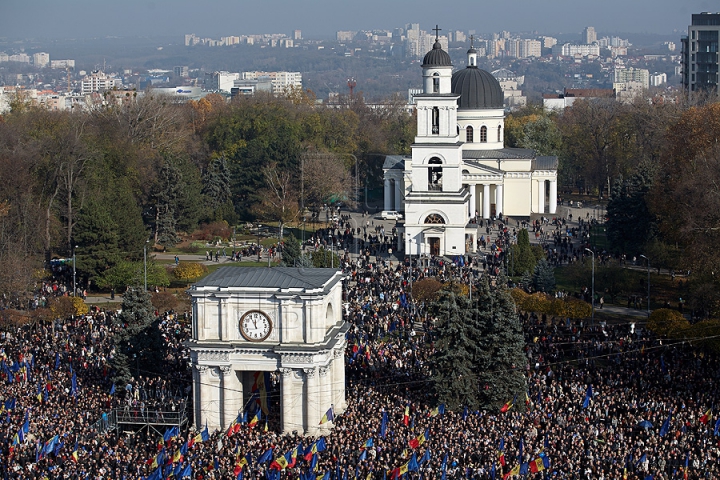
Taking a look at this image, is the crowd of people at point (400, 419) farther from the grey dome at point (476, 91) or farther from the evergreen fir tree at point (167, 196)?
the grey dome at point (476, 91)

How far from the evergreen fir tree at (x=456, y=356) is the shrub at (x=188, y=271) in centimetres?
2310

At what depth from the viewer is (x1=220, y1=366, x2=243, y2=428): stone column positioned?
37000 mm

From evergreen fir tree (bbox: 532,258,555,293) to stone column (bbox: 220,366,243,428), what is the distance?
2253 cm

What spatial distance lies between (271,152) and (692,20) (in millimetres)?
68601

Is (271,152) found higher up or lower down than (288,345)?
higher up

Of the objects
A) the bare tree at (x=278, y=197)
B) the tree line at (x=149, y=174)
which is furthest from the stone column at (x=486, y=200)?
the bare tree at (x=278, y=197)

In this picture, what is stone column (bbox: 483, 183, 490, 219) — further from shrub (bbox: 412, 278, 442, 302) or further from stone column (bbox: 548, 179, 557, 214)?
shrub (bbox: 412, 278, 442, 302)

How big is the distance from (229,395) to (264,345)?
1910mm

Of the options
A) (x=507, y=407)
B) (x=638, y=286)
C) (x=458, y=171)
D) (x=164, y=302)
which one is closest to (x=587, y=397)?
(x=507, y=407)

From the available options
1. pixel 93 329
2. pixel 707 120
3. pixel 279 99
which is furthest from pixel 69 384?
pixel 279 99

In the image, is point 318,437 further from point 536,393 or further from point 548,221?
point 548,221

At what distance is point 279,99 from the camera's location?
409 ft

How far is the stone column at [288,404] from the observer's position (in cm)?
3672

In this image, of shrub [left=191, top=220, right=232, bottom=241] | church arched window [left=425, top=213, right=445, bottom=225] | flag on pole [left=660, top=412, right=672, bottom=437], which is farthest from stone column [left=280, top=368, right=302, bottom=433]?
shrub [left=191, top=220, right=232, bottom=241]
